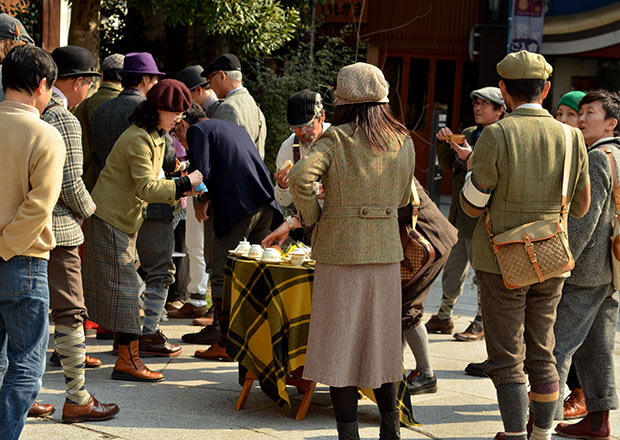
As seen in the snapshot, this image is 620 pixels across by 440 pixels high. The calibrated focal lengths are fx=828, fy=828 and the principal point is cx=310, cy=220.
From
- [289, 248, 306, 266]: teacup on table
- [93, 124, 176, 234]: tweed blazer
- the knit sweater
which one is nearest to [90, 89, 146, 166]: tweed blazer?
[93, 124, 176, 234]: tweed blazer

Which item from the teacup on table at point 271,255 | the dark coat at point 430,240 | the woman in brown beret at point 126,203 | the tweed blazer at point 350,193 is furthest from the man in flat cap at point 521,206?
the woman in brown beret at point 126,203

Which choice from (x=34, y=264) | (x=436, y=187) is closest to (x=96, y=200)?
(x=34, y=264)

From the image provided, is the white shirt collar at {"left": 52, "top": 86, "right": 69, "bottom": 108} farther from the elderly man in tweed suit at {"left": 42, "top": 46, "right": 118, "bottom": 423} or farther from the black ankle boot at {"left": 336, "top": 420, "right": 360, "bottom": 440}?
the black ankle boot at {"left": 336, "top": 420, "right": 360, "bottom": 440}

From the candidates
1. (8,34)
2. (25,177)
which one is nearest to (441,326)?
(8,34)

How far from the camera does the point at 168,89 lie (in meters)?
5.08

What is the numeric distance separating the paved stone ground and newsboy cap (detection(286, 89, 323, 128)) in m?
1.68

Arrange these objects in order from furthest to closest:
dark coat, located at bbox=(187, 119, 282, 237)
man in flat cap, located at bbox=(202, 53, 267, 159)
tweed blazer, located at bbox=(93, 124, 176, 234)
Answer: man in flat cap, located at bbox=(202, 53, 267, 159)
dark coat, located at bbox=(187, 119, 282, 237)
tweed blazer, located at bbox=(93, 124, 176, 234)

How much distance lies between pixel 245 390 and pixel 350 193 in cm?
166

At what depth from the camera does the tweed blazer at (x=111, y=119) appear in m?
5.64

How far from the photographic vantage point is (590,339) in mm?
4613

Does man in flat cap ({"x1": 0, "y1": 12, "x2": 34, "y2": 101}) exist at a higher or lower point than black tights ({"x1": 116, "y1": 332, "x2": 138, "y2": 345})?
higher

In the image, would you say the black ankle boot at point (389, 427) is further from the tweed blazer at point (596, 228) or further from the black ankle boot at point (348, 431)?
the tweed blazer at point (596, 228)

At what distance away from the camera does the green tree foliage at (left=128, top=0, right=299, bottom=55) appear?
9.49 m

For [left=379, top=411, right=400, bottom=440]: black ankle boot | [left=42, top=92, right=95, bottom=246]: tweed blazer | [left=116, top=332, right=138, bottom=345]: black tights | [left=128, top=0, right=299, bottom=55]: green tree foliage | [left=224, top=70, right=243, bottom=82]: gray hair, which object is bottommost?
[left=116, top=332, right=138, bottom=345]: black tights
